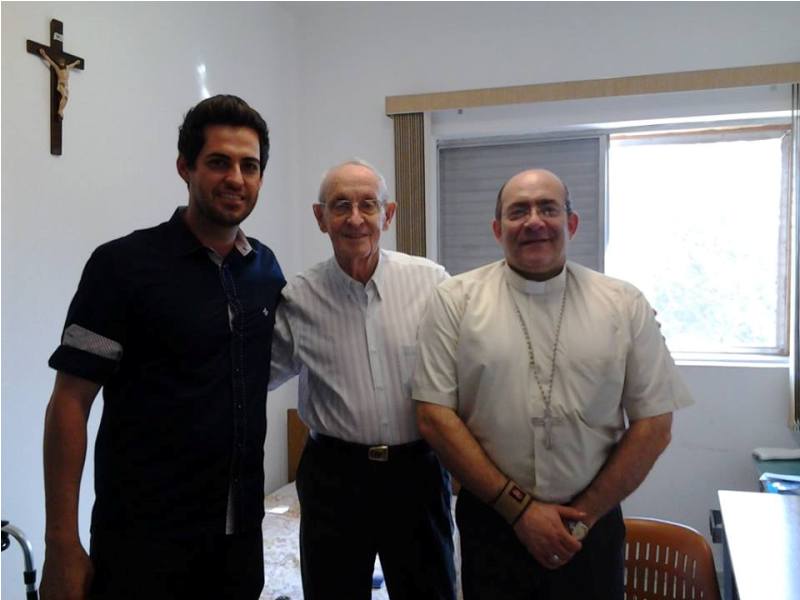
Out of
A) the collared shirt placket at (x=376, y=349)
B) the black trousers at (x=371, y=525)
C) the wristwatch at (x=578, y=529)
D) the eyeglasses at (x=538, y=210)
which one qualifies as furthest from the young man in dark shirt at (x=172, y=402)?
the wristwatch at (x=578, y=529)

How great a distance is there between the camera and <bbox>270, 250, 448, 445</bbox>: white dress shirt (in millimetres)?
1636

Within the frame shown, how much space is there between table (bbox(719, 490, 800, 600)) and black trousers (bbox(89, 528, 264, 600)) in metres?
1.07

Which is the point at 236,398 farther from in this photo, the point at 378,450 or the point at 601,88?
the point at 601,88

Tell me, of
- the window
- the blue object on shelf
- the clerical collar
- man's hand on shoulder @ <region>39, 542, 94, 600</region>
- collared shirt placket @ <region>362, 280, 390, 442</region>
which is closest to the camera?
man's hand on shoulder @ <region>39, 542, 94, 600</region>

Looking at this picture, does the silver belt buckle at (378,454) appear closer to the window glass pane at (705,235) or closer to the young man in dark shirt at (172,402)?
the young man in dark shirt at (172,402)

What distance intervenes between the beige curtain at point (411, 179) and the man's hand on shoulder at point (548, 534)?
230 cm

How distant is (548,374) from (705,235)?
2375 mm

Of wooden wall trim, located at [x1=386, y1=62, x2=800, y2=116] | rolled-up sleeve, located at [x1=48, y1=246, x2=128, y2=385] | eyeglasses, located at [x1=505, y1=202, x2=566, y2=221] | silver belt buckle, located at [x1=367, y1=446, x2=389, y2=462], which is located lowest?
silver belt buckle, located at [x1=367, y1=446, x2=389, y2=462]

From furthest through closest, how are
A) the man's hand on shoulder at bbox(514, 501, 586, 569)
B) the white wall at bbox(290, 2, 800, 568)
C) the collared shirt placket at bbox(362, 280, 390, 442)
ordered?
the white wall at bbox(290, 2, 800, 568)
the collared shirt placket at bbox(362, 280, 390, 442)
the man's hand on shoulder at bbox(514, 501, 586, 569)

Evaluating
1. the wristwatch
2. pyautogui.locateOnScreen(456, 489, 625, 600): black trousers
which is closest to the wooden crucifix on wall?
pyautogui.locateOnScreen(456, 489, 625, 600): black trousers

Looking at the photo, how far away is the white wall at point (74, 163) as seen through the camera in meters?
2.03

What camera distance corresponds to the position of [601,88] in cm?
325

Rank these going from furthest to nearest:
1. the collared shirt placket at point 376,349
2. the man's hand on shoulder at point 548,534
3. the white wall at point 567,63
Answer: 1. the white wall at point 567,63
2. the collared shirt placket at point 376,349
3. the man's hand on shoulder at point 548,534

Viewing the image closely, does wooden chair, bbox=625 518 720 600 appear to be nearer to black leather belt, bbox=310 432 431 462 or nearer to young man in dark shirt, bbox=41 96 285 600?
black leather belt, bbox=310 432 431 462
